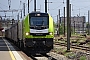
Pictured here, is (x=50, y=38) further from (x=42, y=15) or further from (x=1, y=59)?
(x=1, y=59)

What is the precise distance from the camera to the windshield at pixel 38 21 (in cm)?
2413

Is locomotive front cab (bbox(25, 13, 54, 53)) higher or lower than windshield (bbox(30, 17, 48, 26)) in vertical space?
lower

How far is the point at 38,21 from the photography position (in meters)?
24.3

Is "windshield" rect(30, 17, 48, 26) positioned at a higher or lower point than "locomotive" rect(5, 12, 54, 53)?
higher

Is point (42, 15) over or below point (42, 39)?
over

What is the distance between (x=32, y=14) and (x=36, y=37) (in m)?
2.02

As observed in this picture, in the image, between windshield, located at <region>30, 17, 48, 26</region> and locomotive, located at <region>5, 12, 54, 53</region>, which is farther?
windshield, located at <region>30, 17, 48, 26</region>

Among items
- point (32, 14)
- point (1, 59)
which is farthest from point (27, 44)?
point (1, 59)

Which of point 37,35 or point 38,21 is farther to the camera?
point 38,21

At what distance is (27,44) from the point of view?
2345 cm

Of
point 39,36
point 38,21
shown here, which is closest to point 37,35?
point 39,36

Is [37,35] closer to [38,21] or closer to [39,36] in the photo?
[39,36]

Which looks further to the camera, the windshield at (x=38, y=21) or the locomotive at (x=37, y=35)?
the windshield at (x=38, y=21)

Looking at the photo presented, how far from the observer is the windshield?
24.1m
